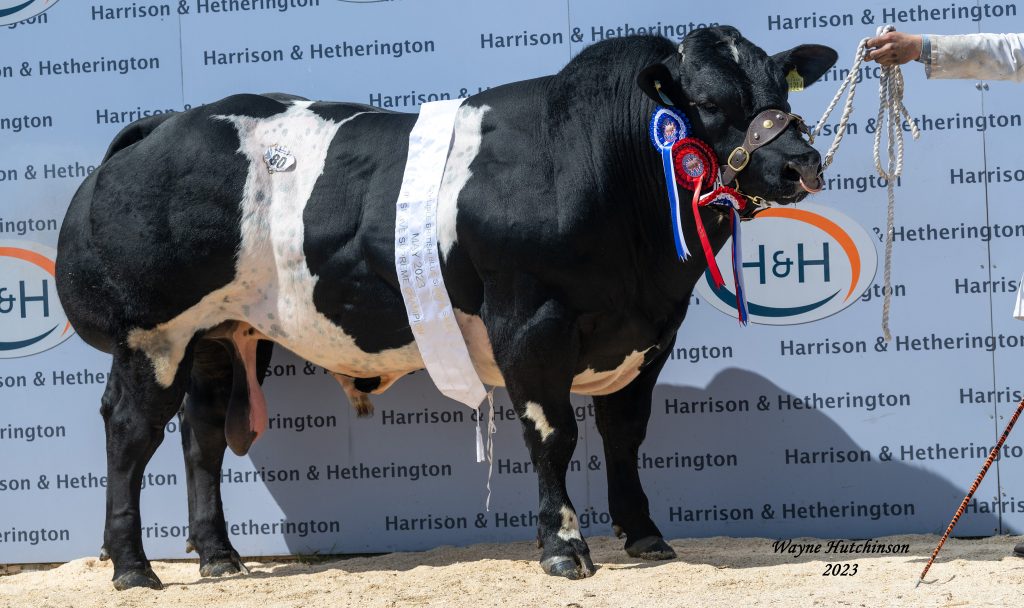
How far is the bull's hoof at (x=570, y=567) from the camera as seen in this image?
15.4 ft

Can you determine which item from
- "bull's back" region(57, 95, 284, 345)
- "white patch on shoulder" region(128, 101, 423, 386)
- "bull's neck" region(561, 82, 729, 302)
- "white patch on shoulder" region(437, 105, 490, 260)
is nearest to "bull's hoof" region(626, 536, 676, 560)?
"bull's neck" region(561, 82, 729, 302)

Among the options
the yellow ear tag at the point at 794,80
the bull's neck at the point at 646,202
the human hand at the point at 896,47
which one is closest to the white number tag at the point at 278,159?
the bull's neck at the point at 646,202

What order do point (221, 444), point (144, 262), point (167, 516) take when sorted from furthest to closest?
point (167, 516) → point (221, 444) → point (144, 262)

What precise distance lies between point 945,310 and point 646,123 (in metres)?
1.90

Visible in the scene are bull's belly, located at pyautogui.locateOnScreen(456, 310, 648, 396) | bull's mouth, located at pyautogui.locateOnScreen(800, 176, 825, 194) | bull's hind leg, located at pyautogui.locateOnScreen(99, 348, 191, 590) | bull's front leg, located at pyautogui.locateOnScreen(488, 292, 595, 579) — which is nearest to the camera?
bull's mouth, located at pyautogui.locateOnScreen(800, 176, 825, 194)

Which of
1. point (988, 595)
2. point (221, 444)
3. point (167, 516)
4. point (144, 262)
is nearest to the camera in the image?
point (988, 595)

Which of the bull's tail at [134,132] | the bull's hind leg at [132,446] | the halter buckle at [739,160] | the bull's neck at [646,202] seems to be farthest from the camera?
the bull's tail at [134,132]

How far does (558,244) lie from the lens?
4738 mm

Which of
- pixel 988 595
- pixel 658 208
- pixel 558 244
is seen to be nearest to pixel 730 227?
pixel 658 208

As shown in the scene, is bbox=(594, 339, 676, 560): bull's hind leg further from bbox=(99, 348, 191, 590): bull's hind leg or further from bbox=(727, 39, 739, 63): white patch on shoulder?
bbox=(99, 348, 191, 590): bull's hind leg

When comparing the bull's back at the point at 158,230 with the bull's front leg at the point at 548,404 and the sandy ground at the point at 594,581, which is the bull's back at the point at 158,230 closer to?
the sandy ground at the point at 594,581

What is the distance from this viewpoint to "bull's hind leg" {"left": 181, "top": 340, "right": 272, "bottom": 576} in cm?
554

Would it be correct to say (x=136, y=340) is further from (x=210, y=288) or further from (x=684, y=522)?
(x=684, y=522)

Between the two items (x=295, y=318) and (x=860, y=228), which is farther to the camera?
(x=860, y=228)
